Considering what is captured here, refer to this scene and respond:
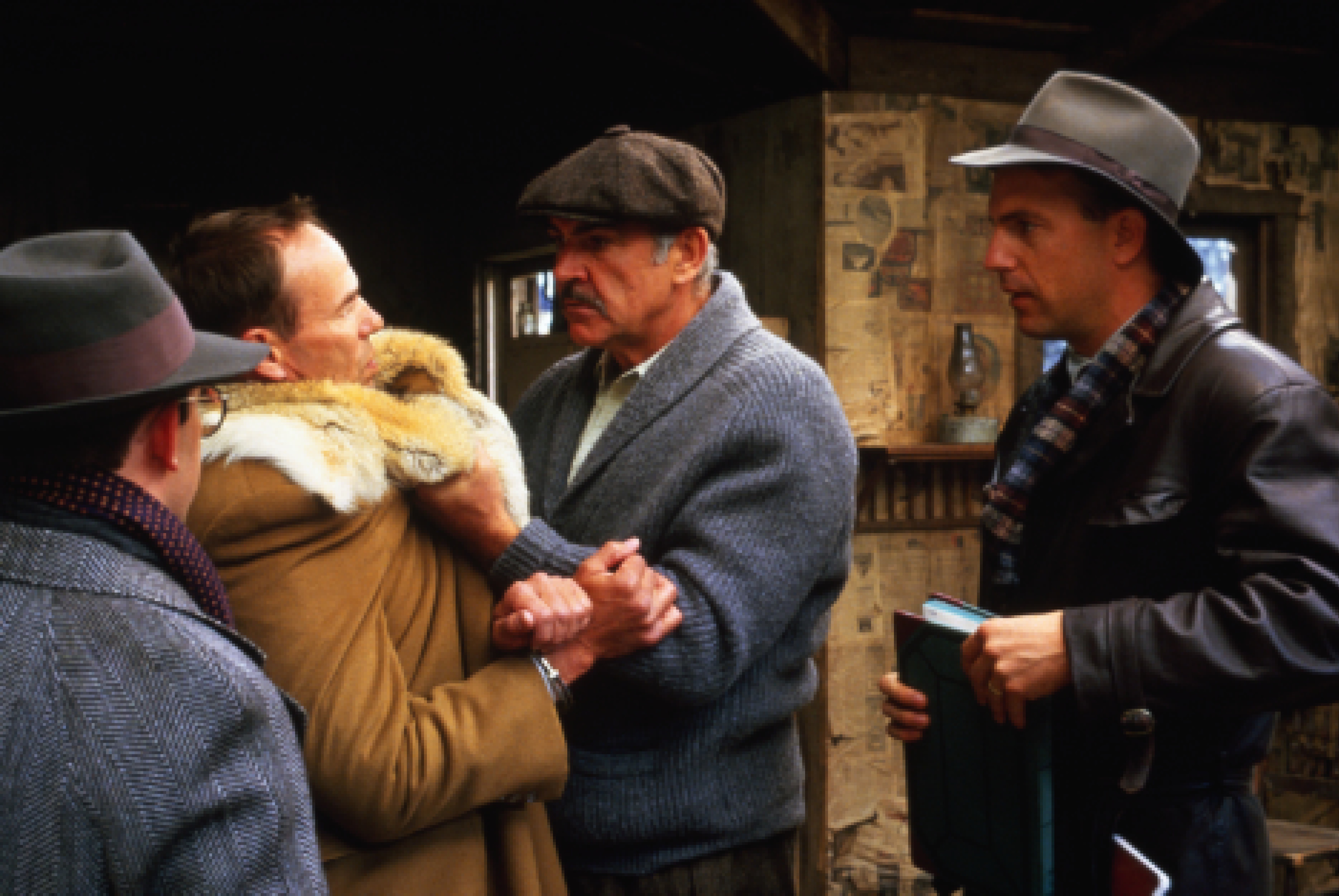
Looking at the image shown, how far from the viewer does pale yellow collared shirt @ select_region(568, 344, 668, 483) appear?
6.59ft

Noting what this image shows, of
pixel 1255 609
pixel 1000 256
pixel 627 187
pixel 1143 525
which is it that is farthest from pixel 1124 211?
pixel 627 187

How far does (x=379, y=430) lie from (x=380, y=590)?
214 mm

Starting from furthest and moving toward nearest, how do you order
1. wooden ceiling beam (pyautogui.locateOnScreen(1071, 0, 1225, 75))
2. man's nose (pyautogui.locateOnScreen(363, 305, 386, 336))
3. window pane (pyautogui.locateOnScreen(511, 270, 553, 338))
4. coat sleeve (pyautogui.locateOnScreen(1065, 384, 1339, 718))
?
window pane (pyautogui.locateOnScreen(511, 270, 553, 338)) < wooden ceiling beam (pyautogui.locateOnScreen(1071, 0, 1225, 75)) < man's nose (pyautogui.locateOnScreen(363, 305, 386, 336)) < coat sleeve (pyautogui.locateOnScreen(1065, 384, 1339, 718))

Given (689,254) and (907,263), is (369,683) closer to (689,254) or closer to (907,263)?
(689,254)

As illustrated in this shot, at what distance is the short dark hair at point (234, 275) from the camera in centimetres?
146

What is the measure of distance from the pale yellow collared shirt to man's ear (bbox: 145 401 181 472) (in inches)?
36.6

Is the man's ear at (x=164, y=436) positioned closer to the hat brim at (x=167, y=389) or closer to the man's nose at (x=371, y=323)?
the hat brim at (x=167, y=389)

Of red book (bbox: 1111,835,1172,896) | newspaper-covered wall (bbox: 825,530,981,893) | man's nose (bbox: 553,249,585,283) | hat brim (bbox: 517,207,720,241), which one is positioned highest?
Answer: hat brim (bbox: 517,207,720,241)

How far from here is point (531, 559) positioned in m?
1.59

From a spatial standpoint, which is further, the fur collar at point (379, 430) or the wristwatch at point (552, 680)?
the wristwatch at point (552, 680)

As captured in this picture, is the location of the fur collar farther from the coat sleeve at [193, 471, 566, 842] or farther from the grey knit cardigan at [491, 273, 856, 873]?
the grey knit cardigan at [491, 273, 856, 873]

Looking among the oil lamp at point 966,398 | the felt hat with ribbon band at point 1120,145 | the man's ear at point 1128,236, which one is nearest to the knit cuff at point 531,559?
the felt hat with ribbon band at point 1120,145

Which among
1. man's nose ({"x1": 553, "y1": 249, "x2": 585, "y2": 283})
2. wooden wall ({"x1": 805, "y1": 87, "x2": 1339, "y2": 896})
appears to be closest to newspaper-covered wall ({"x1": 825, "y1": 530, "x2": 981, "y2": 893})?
wooden wall ({"x1": 805, "y1": 87, "x2": 1339, "y2": 896})

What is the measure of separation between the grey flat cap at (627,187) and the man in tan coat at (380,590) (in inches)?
16.2
